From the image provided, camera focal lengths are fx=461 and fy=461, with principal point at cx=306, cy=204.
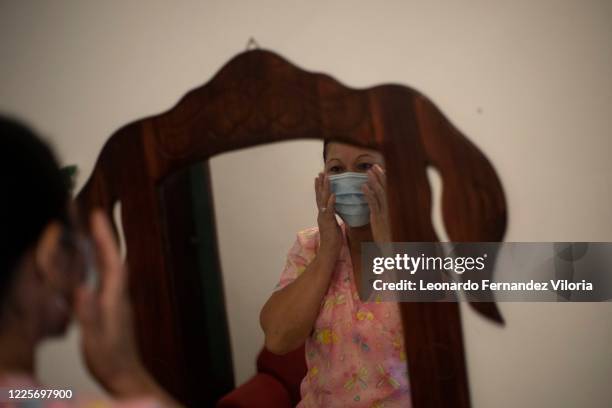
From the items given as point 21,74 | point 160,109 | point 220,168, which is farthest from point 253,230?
point 21,74

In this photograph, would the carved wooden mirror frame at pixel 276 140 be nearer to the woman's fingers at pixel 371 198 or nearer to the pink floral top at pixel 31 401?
the woman's fingers at pixel 371 198

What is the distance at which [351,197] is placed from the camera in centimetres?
57

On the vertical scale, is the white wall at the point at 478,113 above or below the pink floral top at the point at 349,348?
above

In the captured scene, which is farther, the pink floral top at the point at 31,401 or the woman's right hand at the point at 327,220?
the woman's right hand at the point at 327,220

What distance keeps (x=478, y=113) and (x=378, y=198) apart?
0.16 metres

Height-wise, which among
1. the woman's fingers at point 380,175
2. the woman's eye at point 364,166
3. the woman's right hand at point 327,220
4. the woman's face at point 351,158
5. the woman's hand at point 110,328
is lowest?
the woman's hand at point 110,328

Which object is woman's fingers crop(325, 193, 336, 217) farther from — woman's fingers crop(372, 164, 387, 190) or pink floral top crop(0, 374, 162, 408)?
pink floral top crop(0, 374, 162, 408)

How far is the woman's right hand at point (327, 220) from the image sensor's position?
579 mm

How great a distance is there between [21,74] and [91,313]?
1.69ft

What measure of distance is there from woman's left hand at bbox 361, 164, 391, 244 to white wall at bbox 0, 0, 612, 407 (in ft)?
0.26

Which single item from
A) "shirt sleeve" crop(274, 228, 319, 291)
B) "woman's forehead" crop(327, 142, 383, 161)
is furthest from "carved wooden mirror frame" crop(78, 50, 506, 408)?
"shirt sleeve" crop(274, 228, 319, 291)

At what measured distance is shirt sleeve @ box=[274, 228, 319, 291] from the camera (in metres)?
0.60

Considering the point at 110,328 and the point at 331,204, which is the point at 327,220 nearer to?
the point at 331,204

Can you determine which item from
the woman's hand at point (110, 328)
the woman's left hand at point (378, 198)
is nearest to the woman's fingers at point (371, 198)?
the woman's left hand at point (378, 198)
